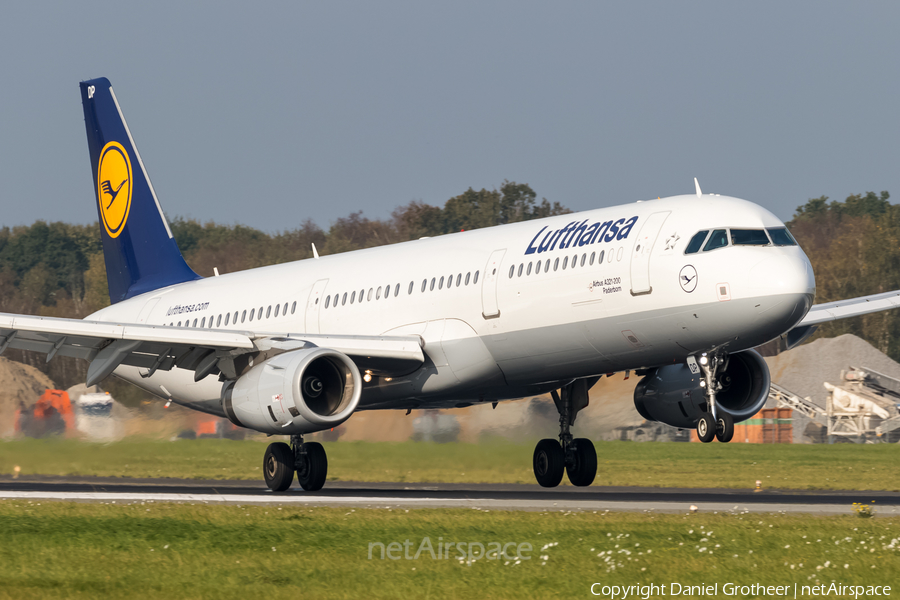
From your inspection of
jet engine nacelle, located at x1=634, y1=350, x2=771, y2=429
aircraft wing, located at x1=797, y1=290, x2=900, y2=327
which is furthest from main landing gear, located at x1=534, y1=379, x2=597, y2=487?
aircraft wing, located at x1=797, y1=290, x2=900, y2=327

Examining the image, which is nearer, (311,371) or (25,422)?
(311,371)

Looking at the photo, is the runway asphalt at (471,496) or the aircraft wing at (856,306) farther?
the aircraft wing at (856,306)

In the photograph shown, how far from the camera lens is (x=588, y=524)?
661 inches

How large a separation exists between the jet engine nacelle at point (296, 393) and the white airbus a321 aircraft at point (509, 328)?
4cm

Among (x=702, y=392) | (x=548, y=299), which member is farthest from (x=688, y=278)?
(x=702, y=392)

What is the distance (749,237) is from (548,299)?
4.00 meters

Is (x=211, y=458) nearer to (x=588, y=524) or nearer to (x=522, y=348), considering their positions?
(x=522, y=348)

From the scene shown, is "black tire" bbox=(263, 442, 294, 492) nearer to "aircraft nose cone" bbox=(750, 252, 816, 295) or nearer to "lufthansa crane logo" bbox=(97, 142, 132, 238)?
"aircraft nose cone" bbox=(750, 252, 816, 295)

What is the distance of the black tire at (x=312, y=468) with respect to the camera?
2595 cm

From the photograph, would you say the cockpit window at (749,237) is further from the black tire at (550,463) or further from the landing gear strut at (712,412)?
the black tire at (550,463)

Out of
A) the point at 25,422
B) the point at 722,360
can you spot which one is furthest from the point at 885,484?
the point at 25,422

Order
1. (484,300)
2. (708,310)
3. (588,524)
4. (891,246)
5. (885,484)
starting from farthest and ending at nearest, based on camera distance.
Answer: (891,246) → (885,484) → (484,300) → (708,310) → (588,524)

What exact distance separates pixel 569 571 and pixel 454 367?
11.6 m

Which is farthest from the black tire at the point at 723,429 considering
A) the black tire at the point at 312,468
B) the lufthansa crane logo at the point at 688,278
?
the black tire at the point at 312,468
